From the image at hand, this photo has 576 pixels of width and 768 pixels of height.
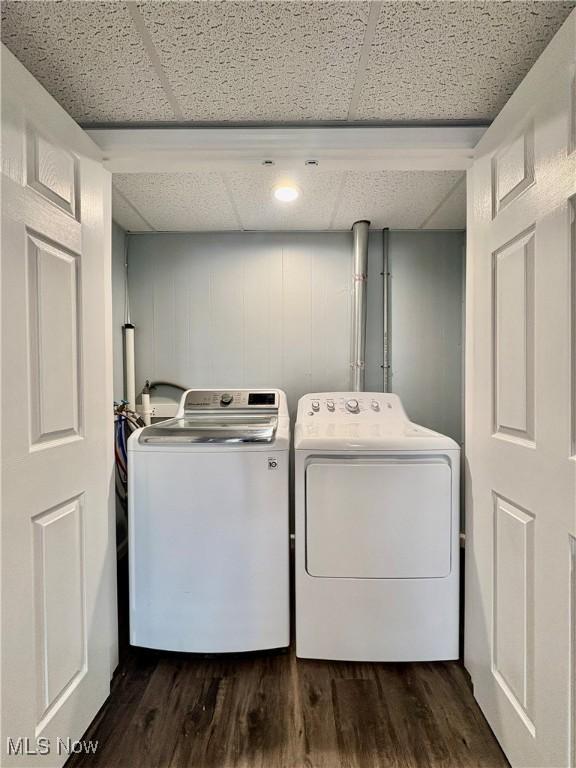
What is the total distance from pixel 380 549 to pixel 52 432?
3.99 feet

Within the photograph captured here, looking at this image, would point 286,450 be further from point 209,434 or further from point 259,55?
point 259,55

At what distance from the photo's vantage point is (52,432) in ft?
3.49

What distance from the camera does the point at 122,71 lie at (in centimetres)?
111

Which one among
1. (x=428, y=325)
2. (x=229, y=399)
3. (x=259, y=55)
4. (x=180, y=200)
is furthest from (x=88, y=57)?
(x=428, y=325)

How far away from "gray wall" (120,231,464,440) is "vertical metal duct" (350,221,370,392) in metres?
0.11

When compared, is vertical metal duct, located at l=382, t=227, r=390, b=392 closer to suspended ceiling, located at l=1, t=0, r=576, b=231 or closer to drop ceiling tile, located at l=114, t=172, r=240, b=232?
drop ceiling tile, located at l=114, t=172, r=240, b=232

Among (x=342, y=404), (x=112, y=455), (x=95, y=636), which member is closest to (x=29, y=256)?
(x=112, y=455)

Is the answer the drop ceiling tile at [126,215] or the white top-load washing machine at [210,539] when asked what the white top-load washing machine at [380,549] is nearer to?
the white top-load washing machine at [210,539]

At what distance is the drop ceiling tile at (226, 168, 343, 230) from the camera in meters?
1.73

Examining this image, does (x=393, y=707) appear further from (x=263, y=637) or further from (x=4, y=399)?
(x=4, y=399)

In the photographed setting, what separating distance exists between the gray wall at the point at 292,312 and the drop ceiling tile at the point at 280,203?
147mm

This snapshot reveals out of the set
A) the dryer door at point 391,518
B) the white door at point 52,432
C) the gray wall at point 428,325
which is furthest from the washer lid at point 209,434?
the gray wall at point 428,325

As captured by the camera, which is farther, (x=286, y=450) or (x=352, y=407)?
(x=352, y=407)

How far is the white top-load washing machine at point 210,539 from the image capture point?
58.4 inches
